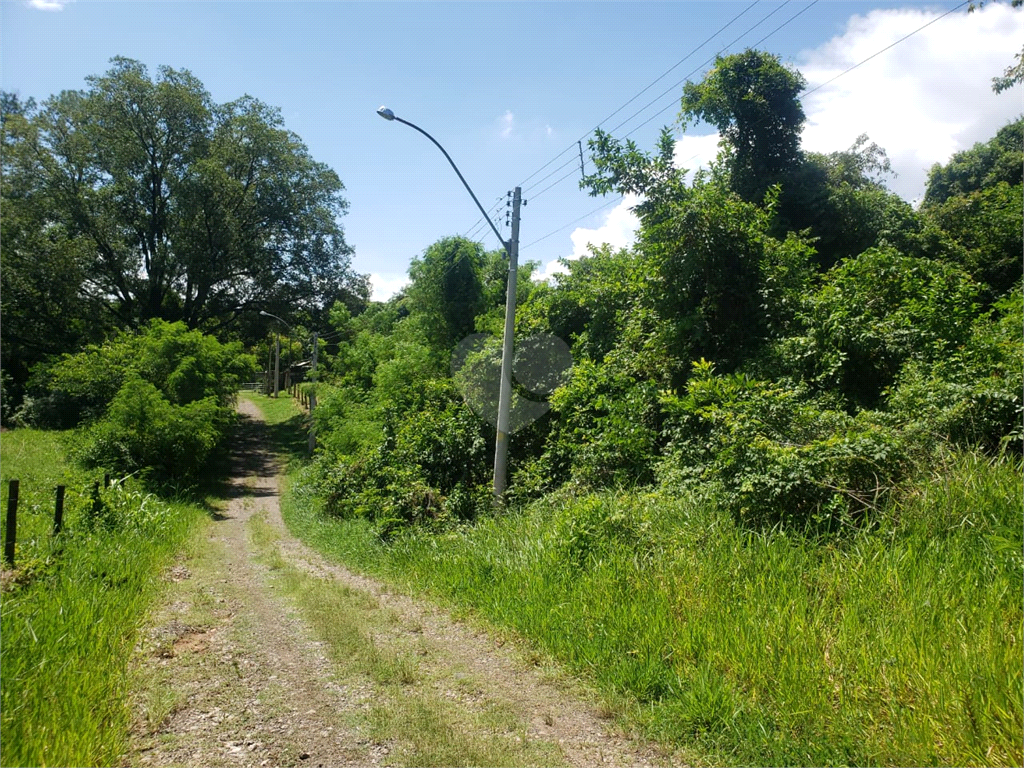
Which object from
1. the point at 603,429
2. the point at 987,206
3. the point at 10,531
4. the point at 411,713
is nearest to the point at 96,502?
the point at 10,531

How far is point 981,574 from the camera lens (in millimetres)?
4520

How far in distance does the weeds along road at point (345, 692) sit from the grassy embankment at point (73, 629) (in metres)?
0.22

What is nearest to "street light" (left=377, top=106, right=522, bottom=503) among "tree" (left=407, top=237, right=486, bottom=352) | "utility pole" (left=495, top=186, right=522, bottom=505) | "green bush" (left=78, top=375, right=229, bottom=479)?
"utility pole" (left=495, top=186, right=522, bottom=505)

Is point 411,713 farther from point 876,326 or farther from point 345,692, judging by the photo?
point 876,326

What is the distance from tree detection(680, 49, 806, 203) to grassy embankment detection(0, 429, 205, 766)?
18.2 m

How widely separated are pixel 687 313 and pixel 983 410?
5.37 meters

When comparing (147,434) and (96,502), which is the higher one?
(147,434)

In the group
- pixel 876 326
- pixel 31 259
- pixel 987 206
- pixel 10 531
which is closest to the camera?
pixel 10 531

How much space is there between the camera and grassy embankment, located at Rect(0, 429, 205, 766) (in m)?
3.45

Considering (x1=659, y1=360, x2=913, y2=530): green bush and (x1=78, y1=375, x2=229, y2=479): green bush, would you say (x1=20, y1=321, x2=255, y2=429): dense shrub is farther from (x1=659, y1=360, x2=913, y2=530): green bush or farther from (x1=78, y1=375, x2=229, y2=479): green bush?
(x1=659, y1=360, x2=913, y2=530): green bush

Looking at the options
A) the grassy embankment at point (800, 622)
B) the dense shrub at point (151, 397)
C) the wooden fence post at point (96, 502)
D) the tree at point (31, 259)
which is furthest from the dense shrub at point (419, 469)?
the tree at point (31, 259)

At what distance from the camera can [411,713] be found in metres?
4.16
